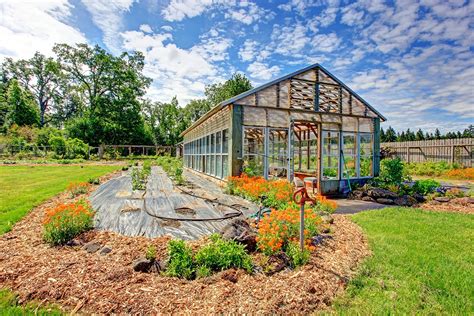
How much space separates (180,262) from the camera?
8.79ft

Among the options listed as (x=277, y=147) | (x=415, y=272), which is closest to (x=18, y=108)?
(x=277, y=147)

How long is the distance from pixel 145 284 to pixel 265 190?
4012 mm

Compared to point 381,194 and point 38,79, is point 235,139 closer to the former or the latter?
point 381,194

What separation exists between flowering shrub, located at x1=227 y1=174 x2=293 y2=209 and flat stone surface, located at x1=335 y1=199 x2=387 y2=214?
5.19ft

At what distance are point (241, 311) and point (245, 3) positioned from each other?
27.0 feet

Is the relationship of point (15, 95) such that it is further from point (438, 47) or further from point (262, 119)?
point (438, 47)

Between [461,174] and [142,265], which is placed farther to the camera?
[461,174]

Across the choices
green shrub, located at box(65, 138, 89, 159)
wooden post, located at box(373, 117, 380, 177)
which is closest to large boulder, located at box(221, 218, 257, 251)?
wooden post, located at box(373, 117, 380, 177)

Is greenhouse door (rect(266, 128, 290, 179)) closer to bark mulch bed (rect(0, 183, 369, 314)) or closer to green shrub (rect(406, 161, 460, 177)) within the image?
bark mulch bed (rect(0, 183, 369, 314))

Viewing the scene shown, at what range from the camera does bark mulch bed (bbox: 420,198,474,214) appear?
6.20m

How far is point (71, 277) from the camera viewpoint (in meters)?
2.52

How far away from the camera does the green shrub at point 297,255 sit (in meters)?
2.89

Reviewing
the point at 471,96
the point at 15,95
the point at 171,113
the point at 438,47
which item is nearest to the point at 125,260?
the point at 438,47

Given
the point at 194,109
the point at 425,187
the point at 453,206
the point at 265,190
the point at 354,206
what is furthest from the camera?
the point at 194,109
